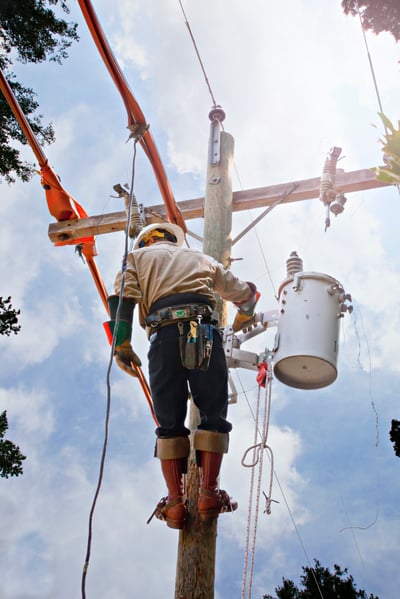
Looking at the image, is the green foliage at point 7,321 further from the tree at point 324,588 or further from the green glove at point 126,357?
the tree at point 324,588

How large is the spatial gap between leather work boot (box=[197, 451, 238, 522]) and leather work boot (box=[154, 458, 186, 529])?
0.09m

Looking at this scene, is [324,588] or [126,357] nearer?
[126,357]

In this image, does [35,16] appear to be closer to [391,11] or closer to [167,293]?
[391,11]

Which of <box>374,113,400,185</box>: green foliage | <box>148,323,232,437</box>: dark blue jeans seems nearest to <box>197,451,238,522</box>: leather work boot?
<box>148,323,232,437</box>: dark blue jeans

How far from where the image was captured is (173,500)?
2980mm

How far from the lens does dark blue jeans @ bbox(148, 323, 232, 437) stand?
10.0ft

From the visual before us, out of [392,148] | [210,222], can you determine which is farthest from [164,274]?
[392,148]

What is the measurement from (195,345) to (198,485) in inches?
26.9

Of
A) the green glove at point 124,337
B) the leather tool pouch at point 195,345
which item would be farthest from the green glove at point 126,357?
the leather tool pouch at point 195,345

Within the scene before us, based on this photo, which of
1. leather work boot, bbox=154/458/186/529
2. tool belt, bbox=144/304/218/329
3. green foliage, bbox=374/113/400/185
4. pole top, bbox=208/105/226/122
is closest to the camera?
green foliage, bbox=374/113/400/185

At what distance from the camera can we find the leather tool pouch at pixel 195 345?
301cm

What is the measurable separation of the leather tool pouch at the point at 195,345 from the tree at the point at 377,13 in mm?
3386

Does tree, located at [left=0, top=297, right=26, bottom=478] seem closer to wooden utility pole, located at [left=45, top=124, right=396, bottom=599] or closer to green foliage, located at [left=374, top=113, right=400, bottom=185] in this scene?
wooden utility pole, located at [left=45, top=124, right=396, bottom=599]

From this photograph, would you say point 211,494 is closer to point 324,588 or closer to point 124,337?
point 124,337
